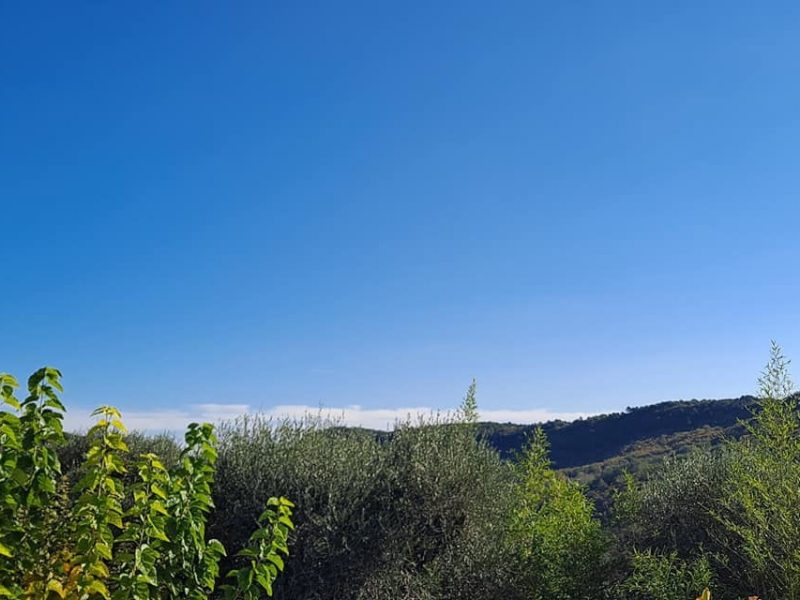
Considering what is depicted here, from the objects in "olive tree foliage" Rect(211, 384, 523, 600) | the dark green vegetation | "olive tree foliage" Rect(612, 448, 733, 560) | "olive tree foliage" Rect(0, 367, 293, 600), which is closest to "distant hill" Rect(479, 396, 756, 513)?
"olive tree foliage" Rect(612, 448, 733, 560)

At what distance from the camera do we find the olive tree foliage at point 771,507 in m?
8.50

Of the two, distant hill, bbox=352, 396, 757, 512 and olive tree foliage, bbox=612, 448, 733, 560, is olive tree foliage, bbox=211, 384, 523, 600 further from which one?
distant hill, bbox=352, 396, 757, 512

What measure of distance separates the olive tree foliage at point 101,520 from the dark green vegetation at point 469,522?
151 inches

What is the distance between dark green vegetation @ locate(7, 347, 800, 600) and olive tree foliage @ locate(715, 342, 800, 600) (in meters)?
0.02

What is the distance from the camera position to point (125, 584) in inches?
167

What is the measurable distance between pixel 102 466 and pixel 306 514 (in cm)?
495

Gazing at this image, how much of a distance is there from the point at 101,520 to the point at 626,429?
48949 mm

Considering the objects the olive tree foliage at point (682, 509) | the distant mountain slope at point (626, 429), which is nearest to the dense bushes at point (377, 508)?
the olive tree foliage at point (682, 509)

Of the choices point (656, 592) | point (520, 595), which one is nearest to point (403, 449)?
point (520, 595)

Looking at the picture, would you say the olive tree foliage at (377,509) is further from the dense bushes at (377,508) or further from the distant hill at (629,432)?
the distant hill at (629,432)

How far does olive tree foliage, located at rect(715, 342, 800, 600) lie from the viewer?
27.9 feet

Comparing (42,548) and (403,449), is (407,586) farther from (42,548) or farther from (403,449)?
(42,548)

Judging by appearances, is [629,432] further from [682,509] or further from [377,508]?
[377,508]

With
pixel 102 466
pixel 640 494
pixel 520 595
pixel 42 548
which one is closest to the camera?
pixel 102 466
